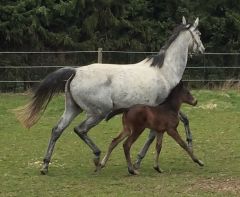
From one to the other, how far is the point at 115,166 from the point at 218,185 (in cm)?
199

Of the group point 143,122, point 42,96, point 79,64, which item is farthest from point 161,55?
point 79,64

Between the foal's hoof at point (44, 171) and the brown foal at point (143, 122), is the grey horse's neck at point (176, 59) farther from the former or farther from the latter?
the foal's hoof at point (44, 171)

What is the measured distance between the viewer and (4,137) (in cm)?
1053

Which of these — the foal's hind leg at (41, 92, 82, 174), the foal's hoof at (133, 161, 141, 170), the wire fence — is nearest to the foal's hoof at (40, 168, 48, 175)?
the foal's hind leg at (41, 92, 82, 174)

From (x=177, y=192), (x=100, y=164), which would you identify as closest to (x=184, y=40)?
(x=100, y=164)

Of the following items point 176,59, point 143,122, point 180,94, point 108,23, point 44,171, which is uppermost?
point 176,59

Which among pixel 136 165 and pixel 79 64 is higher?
pixel 136 165

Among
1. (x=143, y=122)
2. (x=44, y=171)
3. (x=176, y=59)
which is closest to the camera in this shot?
(x=143, y=122)

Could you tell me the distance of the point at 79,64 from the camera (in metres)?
18.4

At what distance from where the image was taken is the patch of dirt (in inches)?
237

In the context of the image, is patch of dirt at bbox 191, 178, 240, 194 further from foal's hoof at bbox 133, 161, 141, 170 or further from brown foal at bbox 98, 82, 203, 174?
foal's hoof at bbox 133, 161, 141, 170

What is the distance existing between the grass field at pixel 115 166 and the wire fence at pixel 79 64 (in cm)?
498

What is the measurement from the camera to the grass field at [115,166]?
6.23 m

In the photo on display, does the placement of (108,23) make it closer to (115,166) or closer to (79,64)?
(79,64)
